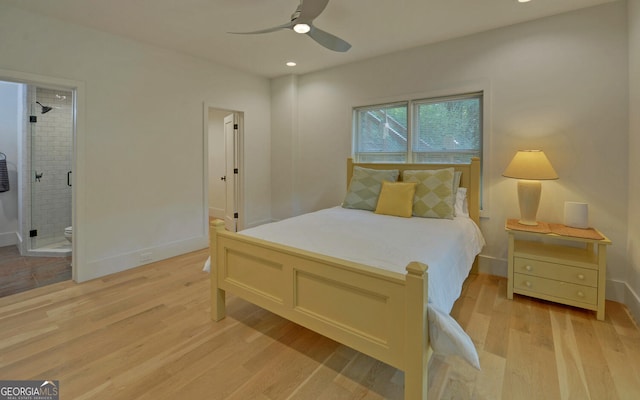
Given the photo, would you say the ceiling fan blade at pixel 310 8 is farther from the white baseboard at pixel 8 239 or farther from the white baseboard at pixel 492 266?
the white baseboard at pixel 8 239

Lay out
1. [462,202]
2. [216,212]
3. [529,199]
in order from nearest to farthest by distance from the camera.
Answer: [529,199] < [462,202] < [216,212]

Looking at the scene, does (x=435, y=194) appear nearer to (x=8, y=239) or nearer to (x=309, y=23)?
(x=309, y=23)

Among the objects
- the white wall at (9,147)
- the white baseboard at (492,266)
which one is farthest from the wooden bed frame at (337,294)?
the white wall at (9,147)

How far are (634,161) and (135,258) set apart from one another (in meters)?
4.82

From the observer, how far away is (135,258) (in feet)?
10.7

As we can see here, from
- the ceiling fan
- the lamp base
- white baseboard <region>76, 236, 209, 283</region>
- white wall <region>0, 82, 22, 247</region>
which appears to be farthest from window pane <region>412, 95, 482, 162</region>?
white wall <region>0, 82, 22, 247</region>

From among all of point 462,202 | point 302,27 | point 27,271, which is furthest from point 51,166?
point 462,202

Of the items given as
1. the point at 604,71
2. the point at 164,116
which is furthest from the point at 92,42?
the point at 604,71

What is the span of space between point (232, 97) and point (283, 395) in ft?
12.6

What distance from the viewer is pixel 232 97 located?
165 inches

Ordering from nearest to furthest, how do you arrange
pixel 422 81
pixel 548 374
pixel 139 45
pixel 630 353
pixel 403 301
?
pixel 403 301
pixel 548 374
pixel 630 353
pixel 139 45
pixel 422 81

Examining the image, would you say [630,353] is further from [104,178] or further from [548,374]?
[104,178]

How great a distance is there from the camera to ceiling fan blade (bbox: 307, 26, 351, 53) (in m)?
2.36

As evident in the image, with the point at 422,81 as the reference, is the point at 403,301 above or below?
below
